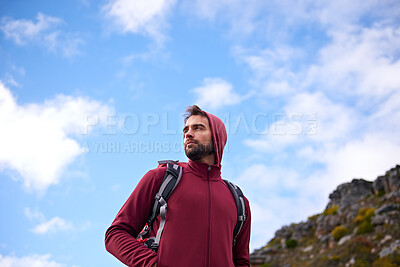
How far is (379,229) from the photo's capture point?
19.5m

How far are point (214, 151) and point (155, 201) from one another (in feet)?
2.60

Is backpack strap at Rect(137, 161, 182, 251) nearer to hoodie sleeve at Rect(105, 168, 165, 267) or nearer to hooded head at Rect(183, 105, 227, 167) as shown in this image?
hoodie sleeve at Rect(105, 168, 165, 267)

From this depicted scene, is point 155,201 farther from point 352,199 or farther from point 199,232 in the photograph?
point 352,199

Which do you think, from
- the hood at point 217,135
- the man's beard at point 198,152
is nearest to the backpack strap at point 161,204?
the man's beard at point 198,152

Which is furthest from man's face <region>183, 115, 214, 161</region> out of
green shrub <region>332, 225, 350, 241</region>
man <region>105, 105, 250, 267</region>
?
green shrub <region>332, 225, 350, 241</region>

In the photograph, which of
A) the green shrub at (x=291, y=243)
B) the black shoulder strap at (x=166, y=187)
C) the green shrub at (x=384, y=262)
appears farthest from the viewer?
the green shrub at (x=291, y=243)

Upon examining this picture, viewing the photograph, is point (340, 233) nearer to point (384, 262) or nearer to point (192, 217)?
point (384, 262)

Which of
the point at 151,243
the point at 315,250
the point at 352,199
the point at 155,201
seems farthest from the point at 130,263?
the point at 352,199

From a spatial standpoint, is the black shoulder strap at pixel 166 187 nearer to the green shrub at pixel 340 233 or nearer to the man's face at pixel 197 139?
A: the man's face at pixel 197 139

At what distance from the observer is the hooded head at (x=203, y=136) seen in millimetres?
3370

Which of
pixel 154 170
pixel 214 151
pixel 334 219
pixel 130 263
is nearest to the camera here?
pixel 130 263

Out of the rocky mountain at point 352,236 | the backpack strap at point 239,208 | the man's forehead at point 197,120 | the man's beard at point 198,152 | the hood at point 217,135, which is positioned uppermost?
the rocky mountain at point 352,236

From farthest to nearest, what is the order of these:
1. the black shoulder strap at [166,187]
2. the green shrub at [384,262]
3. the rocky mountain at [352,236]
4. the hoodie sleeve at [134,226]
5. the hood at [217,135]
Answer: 1. the rocky mountain at [352,236]
2. the green shrub at [384,262]
3. the hood at [217,135]
4. the black shoulder strap at [166,187]
5. the hoodie sleeve at [134,226]

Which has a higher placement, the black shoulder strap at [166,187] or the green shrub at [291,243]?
the green shrub at [291,243]
